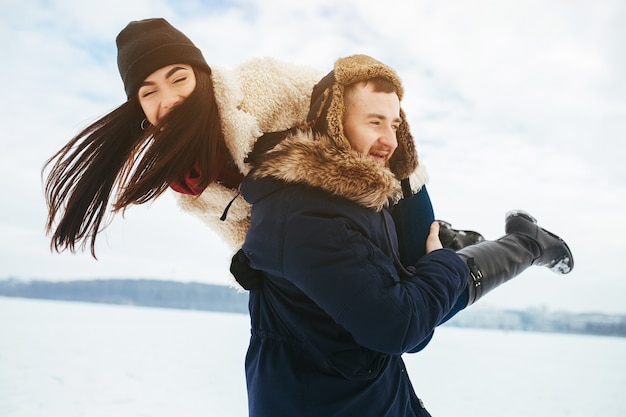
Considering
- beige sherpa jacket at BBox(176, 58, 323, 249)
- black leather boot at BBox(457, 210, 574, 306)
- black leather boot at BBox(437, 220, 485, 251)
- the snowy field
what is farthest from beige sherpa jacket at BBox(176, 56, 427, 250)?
the snowy field

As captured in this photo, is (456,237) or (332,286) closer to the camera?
(332,286)

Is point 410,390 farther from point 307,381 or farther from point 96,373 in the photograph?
point 96,373

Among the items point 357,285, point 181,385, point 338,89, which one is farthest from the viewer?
point 181,385

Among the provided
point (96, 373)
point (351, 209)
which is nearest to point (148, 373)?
point (96, 373)

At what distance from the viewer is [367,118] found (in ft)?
3.25

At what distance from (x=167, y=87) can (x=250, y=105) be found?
181 mm

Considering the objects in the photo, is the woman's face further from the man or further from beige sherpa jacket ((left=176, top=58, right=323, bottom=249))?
the man

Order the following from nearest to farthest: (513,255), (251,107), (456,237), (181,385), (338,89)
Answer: (338,89)
(251,107)
(513,255)
(456,237)
(181,385)

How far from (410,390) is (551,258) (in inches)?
32.4

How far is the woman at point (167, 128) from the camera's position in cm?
100

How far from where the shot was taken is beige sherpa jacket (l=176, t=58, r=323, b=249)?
1.04 metres

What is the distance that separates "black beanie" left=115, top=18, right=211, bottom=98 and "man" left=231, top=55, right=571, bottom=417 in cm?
30

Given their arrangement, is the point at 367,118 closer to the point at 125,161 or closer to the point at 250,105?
the point at 250,105

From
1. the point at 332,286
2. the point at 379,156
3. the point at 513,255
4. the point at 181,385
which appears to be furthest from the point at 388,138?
the point at 181,385
